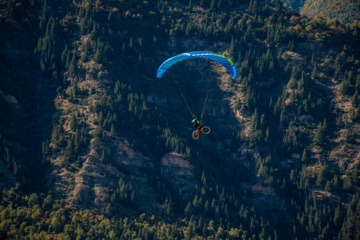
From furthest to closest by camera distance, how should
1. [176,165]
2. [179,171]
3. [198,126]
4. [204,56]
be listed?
[176,165]
[179,171]
[204,56]
[198,126]

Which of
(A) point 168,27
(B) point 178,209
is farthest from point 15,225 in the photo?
(A) point 168,27

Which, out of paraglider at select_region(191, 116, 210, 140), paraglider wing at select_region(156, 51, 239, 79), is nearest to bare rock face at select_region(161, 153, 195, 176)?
paraglider wing at select_region(156, 51, 239, 79)

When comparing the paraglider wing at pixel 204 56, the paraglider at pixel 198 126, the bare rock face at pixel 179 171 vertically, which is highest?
the paraglider wing at pixel 204 56

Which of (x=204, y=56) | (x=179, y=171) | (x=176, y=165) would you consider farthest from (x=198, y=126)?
(x=176, y=165)

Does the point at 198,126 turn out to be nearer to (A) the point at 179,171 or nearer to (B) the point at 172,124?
(A) the point at 179,171

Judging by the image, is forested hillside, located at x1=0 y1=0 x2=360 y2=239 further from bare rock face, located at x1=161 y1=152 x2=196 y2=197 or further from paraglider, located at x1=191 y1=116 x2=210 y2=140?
paraglider, located at x1=191 y1=116 x2=210 y2=140

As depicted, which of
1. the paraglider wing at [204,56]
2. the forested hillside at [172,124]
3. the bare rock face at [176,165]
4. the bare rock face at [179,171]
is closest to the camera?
the paraglider wing at [204,56]

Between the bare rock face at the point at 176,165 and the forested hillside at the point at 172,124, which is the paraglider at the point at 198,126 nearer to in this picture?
the forested hillside at the point at 172,124

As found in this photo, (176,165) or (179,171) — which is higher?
(176,165)

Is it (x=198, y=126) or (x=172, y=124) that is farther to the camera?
(x=172, y=124)

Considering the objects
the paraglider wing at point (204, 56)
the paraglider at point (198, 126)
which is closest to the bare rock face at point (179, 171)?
the paraglider wing at point (204, 56)

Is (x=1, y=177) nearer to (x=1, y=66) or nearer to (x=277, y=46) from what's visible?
(x=1, y=66)
